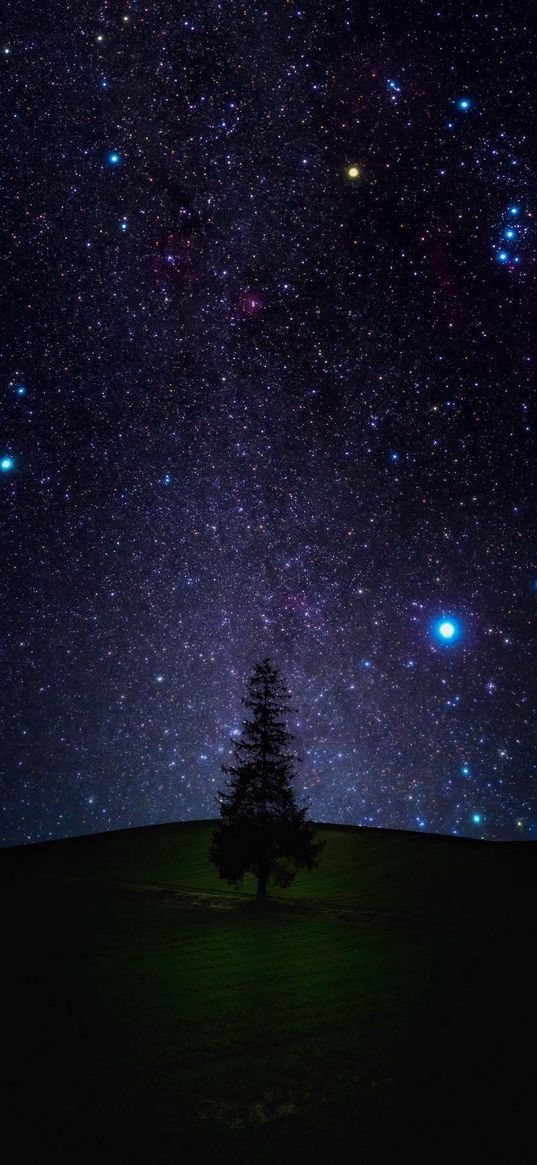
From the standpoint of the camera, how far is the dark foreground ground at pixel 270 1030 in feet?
38.1

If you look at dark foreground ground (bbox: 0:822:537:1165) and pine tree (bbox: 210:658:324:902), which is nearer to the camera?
dark foreground ground (bbox: 0:822:537:1165)

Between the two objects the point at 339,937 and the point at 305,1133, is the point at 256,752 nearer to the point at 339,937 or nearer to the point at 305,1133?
the point at 339,937

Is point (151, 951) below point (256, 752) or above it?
below

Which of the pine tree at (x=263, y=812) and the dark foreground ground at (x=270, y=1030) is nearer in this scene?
the dark foreground ground at (x=270, y=1030)

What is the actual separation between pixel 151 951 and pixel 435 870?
2406 centimetres

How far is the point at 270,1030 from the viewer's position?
1650cm

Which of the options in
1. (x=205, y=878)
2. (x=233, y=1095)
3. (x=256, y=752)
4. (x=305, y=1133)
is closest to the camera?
(x=305, y=1133)

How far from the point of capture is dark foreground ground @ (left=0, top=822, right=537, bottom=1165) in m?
11.6

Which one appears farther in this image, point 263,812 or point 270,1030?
point 263,812

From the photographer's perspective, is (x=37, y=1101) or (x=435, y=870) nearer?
(x=37, y=1101)

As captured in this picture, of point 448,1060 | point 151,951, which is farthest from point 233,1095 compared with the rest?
point 151,951

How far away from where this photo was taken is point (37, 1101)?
42.9 feet

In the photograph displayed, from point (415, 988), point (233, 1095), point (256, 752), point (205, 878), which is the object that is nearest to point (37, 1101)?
point (233, 1095)

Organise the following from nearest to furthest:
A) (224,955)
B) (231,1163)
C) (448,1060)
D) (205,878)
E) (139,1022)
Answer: (231,1163)
(448,1060)
(139,1022)
(224,955)
(205,878)
